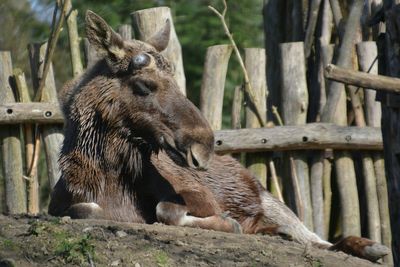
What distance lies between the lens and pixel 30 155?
1080 cm

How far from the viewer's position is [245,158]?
35.9ft

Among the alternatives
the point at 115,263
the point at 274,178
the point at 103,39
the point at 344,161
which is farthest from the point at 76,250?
the point at 344,161

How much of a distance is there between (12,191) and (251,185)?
293cm

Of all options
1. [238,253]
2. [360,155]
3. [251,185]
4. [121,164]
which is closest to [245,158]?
[360,155]

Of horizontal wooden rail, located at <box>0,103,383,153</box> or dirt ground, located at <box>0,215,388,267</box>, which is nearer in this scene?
dirt ground, located at <box>0,215,388,267</box>

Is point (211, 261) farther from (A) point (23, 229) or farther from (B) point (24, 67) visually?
(B) point (24, 67)

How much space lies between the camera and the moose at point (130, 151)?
7.87 m

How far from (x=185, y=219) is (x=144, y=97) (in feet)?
3.19

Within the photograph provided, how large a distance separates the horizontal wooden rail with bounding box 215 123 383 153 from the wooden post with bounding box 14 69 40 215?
189 cm

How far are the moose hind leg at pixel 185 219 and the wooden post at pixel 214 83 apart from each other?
3.01m

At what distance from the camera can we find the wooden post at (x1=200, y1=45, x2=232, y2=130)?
10.9m

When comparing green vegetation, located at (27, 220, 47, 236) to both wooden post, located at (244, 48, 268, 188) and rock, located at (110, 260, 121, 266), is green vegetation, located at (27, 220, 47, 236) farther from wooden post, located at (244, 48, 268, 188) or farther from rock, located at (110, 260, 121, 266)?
wooden post, located at (244, 48, 268, 188)

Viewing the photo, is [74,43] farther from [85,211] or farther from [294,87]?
[85,211]

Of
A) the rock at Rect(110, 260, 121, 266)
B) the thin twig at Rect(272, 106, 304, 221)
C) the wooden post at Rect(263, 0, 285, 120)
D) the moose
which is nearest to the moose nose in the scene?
the moose
